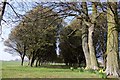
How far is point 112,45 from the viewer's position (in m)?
12.2

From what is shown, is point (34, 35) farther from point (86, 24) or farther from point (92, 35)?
point (92, 35)

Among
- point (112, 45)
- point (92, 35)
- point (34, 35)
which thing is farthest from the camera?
point (34, 35)

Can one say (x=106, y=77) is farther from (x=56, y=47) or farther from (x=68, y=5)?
(x=56, y=47)

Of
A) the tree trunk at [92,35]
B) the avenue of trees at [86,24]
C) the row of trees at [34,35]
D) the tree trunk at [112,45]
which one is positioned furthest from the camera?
the tree trunk at [92,35]

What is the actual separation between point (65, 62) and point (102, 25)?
20419 mm

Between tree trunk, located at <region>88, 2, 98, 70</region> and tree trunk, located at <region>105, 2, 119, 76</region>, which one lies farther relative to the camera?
tree trunk, located at <region>88, 2, 98, 70</region>

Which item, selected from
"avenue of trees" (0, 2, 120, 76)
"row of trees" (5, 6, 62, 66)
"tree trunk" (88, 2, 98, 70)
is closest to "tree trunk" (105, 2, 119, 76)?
"avenue of trees" (0, 2, 120, 76)

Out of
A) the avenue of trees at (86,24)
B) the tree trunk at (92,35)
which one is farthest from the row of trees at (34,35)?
the tree trunk at (92,35)

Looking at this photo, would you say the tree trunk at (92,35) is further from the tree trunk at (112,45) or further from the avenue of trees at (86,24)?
the tree trunk at (112,45)

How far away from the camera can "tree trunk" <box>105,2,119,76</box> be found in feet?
39.0

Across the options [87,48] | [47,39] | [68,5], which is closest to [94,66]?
[87,48]

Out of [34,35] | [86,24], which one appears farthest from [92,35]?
[34,35]

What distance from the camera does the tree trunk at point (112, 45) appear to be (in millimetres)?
11899

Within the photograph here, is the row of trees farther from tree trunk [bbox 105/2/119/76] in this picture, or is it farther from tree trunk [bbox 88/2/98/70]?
tree trunk [bbox 105/2/119/76]
